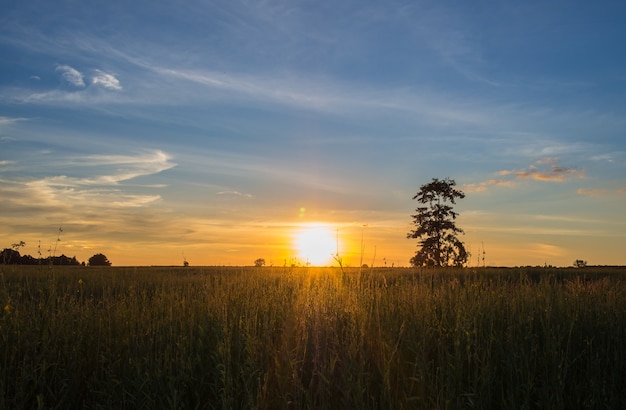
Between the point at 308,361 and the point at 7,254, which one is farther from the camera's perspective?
the point at 7,254

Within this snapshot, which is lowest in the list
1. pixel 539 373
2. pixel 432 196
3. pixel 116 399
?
pixel 116 399

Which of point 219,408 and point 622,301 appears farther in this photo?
point 622,301

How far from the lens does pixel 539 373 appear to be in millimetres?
6246

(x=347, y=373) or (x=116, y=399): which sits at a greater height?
(x=347, y=373)

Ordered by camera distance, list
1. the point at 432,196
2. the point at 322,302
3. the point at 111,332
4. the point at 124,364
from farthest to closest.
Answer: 1. the point at 432,196
2. the point at 322,302
3. the point at 111,332
4. the point at 124,364

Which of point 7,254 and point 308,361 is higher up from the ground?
point 7,254

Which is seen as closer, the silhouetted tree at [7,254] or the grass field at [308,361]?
the grass field at [308,361]

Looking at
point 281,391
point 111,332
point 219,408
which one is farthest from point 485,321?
point 111,332

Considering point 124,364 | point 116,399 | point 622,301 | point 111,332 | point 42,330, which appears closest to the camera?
point 116,399

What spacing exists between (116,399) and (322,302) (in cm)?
377

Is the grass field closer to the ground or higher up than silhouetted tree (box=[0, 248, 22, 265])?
closer to the ground

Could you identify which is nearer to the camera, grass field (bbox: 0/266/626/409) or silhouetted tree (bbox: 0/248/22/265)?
grass field (bbox: 0/266/626/409)

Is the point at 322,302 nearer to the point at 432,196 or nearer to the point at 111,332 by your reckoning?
the point at 111,332

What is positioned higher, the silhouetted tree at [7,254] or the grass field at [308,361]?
the silhouetted tree at [7,254]
